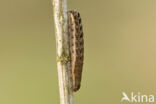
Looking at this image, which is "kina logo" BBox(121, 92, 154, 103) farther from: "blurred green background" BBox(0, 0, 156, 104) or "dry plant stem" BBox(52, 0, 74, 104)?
"dry plant stem" BBox(52, 0, 74, 104)

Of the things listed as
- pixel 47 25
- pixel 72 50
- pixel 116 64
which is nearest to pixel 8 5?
pixel 47 25

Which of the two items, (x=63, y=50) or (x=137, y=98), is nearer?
(x=63, y=50)

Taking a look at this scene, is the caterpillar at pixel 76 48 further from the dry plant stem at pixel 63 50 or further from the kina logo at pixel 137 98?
the kina logo at pixel 137 98

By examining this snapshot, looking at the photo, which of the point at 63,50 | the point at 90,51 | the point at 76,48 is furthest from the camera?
the point at 90,51

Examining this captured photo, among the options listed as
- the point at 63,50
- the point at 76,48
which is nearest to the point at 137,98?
the point at 76,48

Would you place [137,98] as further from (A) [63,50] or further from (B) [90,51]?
(A) [63,50]

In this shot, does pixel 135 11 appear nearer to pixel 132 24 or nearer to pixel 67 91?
pixel 132 24

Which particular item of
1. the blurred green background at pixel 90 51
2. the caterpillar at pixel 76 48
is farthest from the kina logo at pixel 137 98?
the caterpillar at pixel 76 48
